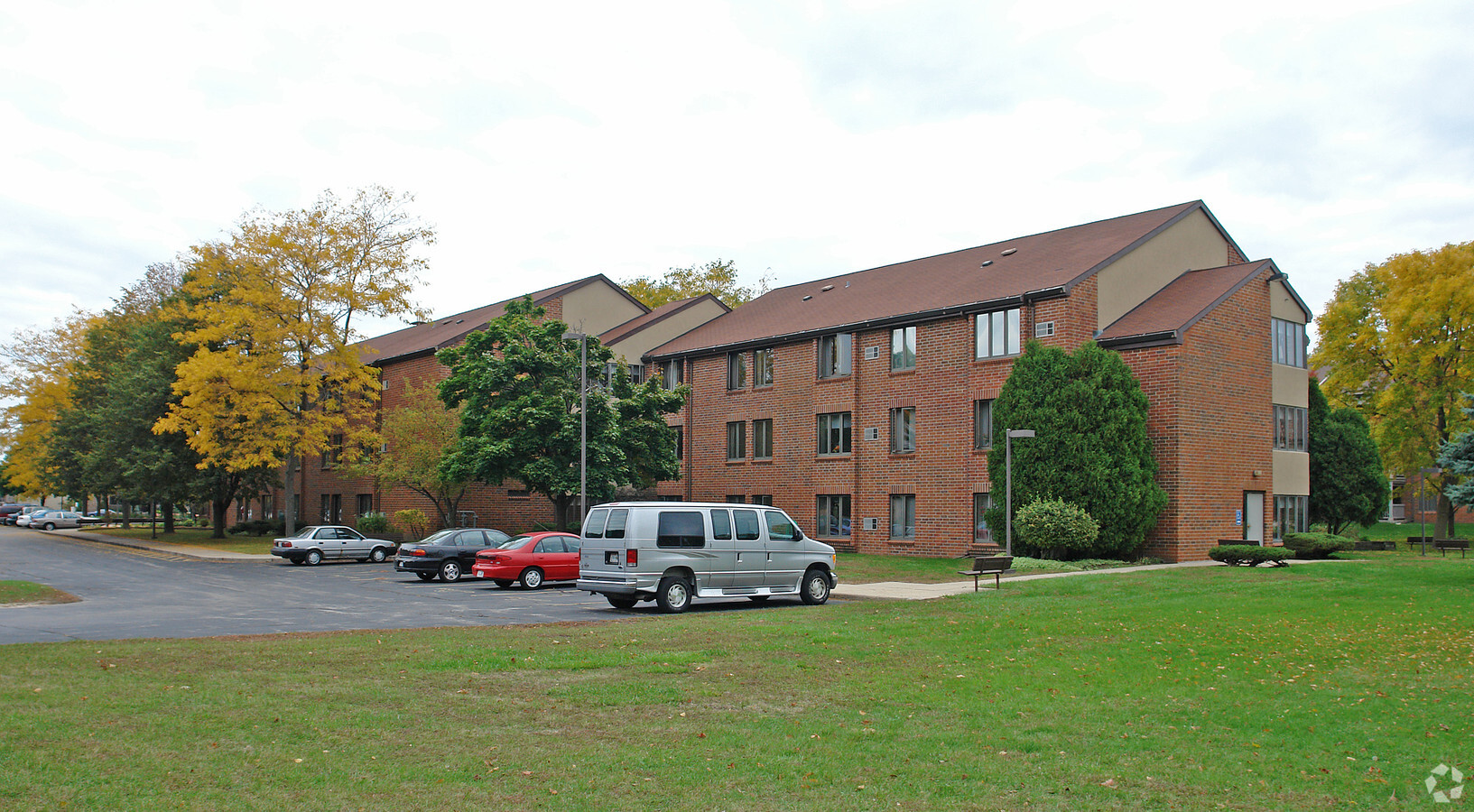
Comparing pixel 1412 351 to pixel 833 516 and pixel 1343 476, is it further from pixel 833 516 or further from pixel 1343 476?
pixel 833 516

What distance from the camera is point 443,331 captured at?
57250 millimetres

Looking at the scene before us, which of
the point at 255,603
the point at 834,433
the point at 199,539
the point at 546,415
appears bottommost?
the point at 199,539

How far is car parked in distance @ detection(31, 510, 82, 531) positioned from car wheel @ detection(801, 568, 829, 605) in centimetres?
7154

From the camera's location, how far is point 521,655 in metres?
12.8

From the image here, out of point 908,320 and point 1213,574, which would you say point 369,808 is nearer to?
point 1213,574

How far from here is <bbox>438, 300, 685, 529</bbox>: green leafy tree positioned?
36969 mm

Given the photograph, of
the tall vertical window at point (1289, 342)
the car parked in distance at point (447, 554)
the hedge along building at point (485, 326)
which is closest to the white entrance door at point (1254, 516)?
the tall vertical window at point (1289, 342)

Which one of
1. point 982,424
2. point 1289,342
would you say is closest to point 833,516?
point 982,424

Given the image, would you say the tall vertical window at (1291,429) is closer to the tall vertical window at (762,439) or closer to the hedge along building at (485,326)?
the tall vertical window at (762,439)

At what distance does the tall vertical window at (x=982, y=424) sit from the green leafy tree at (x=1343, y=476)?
13.8 metres

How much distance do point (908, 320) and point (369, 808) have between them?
104ft

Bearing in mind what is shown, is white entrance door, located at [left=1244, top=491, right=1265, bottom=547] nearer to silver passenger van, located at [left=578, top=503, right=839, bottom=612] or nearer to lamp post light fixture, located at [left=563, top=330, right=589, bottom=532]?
silver passenger van, located at [left=578, top=503, right=839, bottom=612]

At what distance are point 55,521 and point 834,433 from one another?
61.4 metres

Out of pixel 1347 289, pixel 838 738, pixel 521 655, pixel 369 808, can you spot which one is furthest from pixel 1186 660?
pixel 1347 289
